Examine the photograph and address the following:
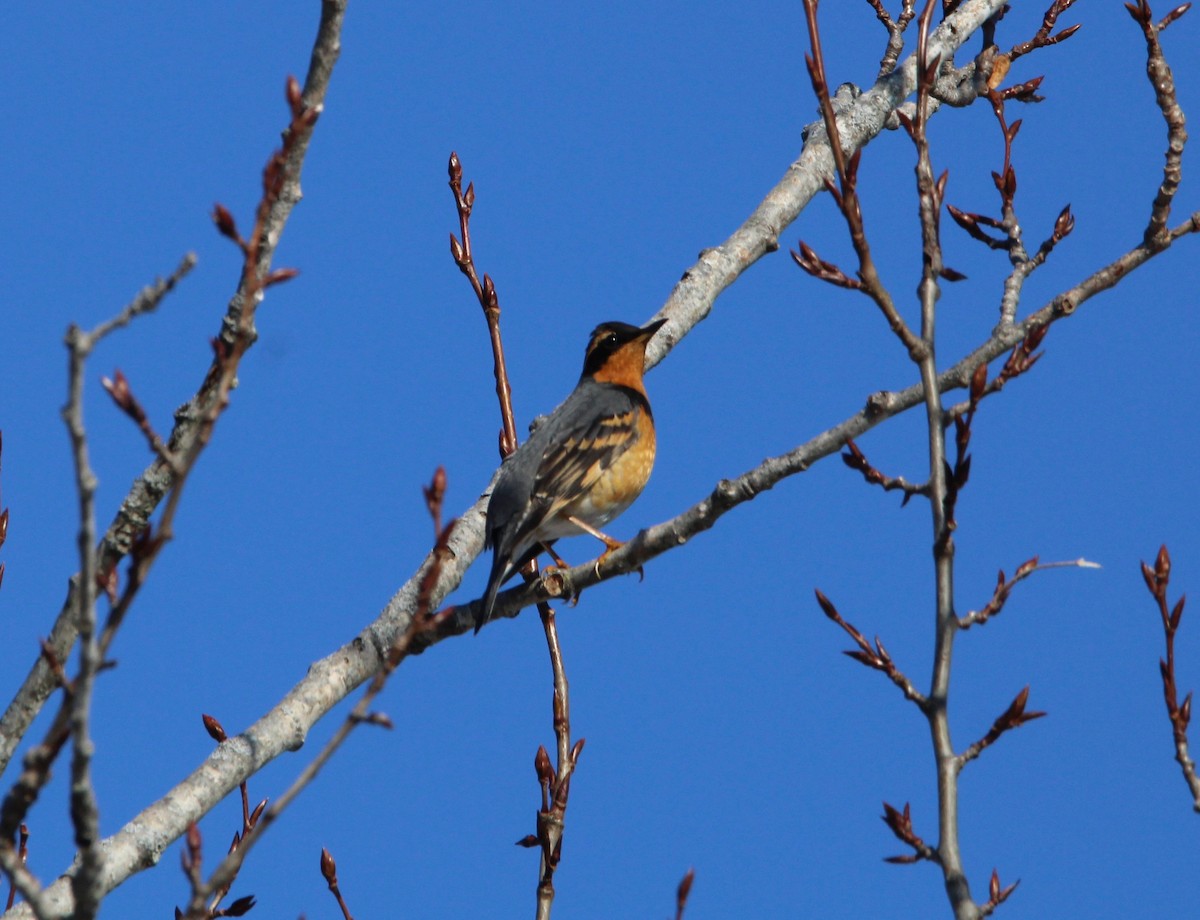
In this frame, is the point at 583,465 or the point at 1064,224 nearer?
the point at 1064,224

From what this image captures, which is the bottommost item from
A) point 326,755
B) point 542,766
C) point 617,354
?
point 326,755

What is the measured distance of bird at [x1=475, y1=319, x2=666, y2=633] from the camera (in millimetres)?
8102

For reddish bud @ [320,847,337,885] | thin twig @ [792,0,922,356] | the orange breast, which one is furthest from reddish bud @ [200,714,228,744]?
thin twig @ [792,0,922,356]

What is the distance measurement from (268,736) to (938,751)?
296 cm

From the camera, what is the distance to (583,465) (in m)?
9.01

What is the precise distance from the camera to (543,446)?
8977 mm

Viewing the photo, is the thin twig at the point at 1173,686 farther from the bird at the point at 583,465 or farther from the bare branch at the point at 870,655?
the bird at the point at 583,465

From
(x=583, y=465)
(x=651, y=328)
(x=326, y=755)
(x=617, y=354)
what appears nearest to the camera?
(x=326, y=755)

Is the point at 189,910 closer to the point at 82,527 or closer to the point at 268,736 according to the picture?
the point at 82,527

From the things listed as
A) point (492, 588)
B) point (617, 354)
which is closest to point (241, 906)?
point (492, 588)

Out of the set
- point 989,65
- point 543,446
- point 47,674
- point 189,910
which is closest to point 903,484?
point 189,910

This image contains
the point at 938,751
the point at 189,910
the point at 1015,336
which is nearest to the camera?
the point at 189,910

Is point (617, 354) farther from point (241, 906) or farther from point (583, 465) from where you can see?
point (241, 906)

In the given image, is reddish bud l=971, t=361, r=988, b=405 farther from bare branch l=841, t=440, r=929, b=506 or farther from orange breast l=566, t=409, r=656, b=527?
orange breast l=566, t=409, r=656, b=527
